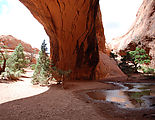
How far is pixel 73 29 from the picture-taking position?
9844 millimetres

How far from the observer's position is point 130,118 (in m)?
2.42

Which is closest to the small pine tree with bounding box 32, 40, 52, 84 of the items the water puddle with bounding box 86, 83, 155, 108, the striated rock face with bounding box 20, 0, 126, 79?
the striated rock face with bounding box 20, 0, 126, 79

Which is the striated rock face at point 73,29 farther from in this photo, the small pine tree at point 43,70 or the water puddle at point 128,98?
the water puddle at point 128,98

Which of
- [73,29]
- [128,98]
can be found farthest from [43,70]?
[128,98]

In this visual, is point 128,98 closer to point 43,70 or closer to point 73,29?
point 43,70

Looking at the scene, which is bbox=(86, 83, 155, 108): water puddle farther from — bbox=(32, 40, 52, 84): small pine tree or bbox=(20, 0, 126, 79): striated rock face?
bbox=(20, 0, 126, 79): striated rock face

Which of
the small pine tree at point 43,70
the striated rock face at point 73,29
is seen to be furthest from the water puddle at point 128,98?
the striated rock face at point 73,29

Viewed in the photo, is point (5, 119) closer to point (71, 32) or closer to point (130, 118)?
point (130, 118)

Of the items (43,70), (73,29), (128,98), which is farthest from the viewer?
(73,29)

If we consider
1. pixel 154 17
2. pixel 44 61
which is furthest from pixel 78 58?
pixel 154 17

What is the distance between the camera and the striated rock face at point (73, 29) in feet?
26.2

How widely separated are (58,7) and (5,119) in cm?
776

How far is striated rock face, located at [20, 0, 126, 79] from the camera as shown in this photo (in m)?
7.98

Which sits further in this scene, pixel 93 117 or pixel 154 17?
pixel 154 17
